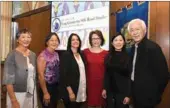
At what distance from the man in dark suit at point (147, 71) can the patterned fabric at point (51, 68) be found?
89cm

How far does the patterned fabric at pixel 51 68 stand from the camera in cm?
283

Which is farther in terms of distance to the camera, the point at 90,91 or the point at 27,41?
the point at 90,91

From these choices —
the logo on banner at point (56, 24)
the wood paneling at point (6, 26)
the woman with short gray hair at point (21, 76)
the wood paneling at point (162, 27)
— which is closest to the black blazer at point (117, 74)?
the wood paneling at point (162, 27)

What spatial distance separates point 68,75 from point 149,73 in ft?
2.85

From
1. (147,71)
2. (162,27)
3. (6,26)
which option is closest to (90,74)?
(147,71)

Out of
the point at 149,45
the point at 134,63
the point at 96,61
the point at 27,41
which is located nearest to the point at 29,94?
the point at 27,41

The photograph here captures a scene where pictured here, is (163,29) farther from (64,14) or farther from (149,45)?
(64,14)

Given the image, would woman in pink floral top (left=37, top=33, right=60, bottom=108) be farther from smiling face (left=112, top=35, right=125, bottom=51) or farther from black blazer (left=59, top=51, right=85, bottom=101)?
smiling face (left=112, top=35, right=125, bottom=51)

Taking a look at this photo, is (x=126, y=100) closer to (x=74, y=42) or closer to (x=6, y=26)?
(x=74, y=42)

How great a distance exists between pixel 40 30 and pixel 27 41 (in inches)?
78.0

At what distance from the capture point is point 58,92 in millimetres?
2863

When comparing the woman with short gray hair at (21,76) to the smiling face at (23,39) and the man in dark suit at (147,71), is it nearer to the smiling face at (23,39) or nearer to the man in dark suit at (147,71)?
the smiling face at (23,39)

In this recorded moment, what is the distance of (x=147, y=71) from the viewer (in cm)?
235

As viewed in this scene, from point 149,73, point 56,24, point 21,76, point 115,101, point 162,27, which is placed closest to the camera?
point 149,73
